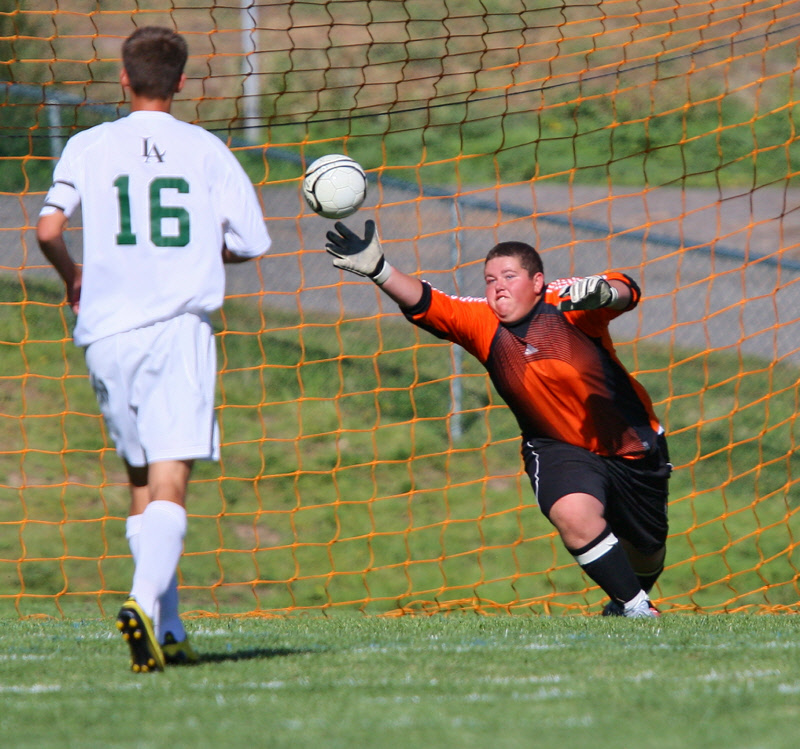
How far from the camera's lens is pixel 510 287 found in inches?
197

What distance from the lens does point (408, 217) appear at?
10914 millimetres

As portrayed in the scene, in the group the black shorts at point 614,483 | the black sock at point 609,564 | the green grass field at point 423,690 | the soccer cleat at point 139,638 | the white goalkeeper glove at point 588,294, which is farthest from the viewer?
the black shorts at point 614,483

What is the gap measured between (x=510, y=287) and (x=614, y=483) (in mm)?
916

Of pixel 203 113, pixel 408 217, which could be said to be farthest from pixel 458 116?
pixel 408 217

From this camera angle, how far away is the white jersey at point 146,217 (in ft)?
11.2

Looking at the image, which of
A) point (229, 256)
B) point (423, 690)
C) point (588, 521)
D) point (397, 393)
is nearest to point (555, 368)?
point (588, 521)

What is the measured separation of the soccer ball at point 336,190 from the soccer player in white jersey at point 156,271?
1.10m

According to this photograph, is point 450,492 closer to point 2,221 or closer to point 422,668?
point 2,221

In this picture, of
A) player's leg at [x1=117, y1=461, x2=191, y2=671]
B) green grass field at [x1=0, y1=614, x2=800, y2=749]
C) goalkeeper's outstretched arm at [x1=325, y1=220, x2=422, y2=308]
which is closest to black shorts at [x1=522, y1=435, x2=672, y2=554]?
green grass field at [x1=0, y1=614, x2=800, y2=749]

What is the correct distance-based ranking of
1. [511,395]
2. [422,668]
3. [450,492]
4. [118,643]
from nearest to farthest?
[422,668]
[118,643]
[511,395]
[450,492]

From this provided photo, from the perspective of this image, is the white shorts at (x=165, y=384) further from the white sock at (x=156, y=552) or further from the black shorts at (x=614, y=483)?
the black shorts at (x=614, y=483)

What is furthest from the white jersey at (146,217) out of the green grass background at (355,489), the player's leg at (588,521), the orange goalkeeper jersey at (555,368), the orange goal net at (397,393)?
the green grass background at (355,489)

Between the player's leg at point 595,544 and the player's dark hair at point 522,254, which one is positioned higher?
the player's dark hair at point 522,254

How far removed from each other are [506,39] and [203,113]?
5.60 m
